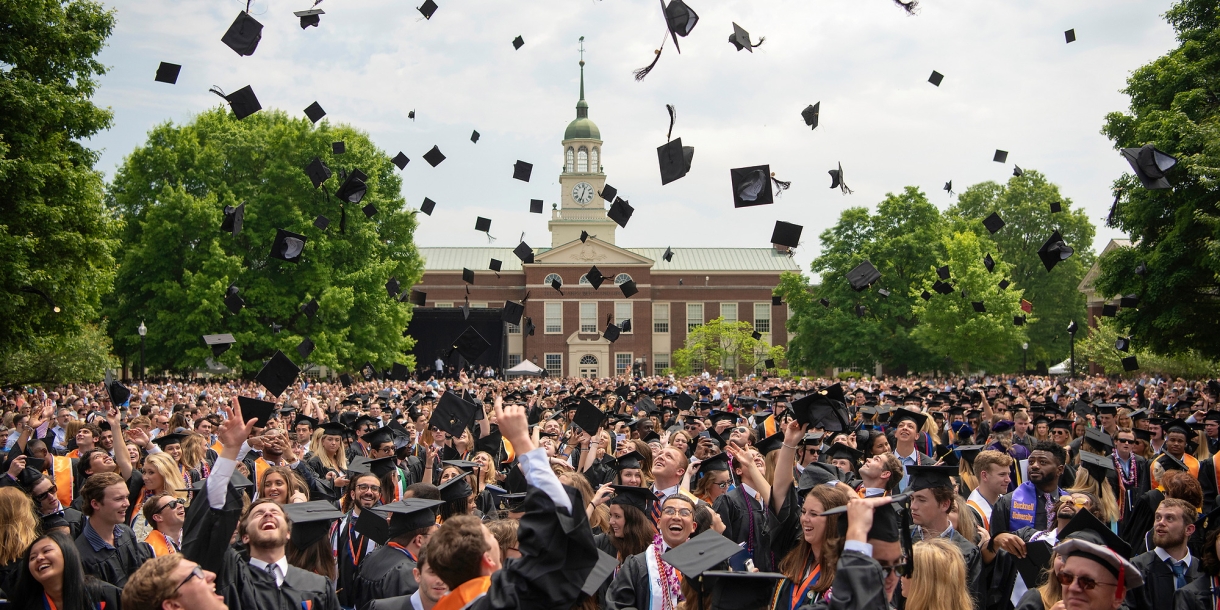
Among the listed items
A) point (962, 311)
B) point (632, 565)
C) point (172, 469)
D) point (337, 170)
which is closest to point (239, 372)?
point (337, 170)

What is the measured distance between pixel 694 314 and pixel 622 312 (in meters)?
5.34

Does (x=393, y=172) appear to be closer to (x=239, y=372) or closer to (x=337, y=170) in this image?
(x=337, y=170)

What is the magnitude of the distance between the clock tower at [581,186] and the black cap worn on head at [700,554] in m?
69.7

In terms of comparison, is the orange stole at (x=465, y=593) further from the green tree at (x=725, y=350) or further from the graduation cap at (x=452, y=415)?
the green tree at (x=725, y=350)

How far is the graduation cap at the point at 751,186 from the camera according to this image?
1013 centimetres

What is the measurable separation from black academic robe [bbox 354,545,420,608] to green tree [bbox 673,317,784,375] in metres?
56.5

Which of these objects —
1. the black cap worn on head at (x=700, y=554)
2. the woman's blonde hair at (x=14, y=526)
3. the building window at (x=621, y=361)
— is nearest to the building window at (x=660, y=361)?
the building window at (x=621, y=361)

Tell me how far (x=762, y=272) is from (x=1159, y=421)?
61864 mm

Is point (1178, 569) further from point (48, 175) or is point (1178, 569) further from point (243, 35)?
point (48, 175)

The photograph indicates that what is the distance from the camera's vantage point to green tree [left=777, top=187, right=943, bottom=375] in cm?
4675

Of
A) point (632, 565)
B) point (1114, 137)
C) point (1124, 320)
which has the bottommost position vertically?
point (632, 565)

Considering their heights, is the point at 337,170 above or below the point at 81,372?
above

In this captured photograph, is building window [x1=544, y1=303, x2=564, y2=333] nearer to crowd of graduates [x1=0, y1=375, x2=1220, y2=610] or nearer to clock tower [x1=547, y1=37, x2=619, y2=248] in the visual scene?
clock tower [x1=547, y1=37, x2=619, y2=248]

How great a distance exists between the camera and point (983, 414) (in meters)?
13.1
